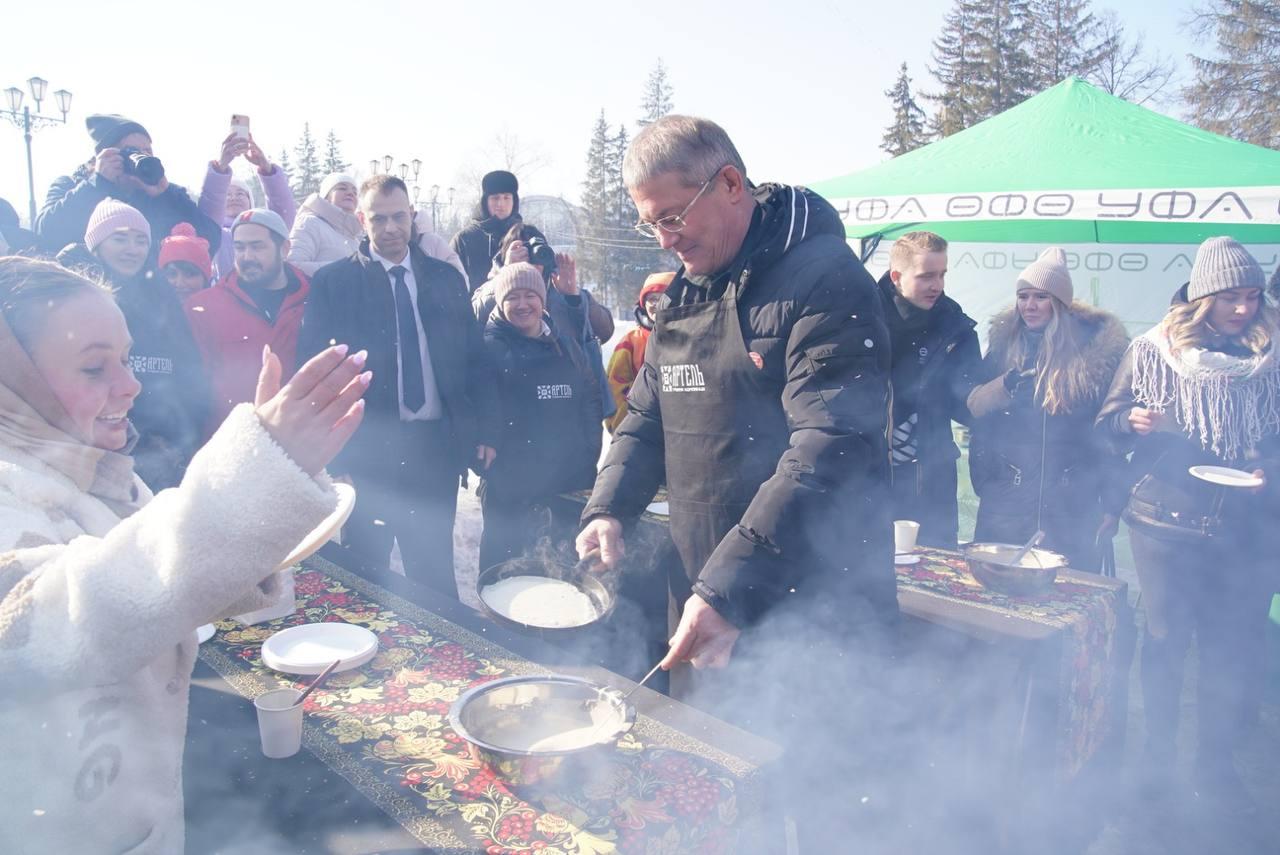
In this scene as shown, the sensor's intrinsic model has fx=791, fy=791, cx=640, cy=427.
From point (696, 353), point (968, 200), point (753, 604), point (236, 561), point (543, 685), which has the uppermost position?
point (968, 200)

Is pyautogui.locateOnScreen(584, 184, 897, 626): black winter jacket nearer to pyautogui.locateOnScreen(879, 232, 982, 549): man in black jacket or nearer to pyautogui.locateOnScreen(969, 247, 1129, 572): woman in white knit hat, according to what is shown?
pyautogui.locateOnScreen(879, 232, 982, 549): man in black jacket

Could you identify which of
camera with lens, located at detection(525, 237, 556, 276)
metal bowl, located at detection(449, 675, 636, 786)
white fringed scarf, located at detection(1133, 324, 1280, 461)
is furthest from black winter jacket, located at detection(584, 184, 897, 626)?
camera with lens, located at detection(525, 237, 556, 276)

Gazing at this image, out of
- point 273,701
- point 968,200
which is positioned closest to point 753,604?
point 273,701

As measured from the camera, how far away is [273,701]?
1.63m

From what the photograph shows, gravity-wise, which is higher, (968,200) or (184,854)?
(968,200)

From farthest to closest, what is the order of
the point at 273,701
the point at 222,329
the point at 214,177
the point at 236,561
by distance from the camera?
the point at 214,177 < the point at 222,329 < the point at 273,701 < the point at 236,561

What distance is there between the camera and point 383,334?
4.03 m

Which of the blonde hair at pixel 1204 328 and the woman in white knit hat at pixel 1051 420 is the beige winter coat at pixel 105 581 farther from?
the woman in white knit hat at pixel 1051 420

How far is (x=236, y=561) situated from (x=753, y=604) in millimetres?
1148

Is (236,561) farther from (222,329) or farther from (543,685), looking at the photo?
(222,329)

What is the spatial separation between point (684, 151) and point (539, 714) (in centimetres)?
142

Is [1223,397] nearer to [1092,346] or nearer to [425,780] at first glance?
[1092,346]

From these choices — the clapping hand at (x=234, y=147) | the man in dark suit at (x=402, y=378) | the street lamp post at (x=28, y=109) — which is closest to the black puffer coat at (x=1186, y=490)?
the man in dark suit at (x=402, y=378)

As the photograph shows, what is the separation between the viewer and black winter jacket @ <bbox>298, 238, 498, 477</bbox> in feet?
13.1
